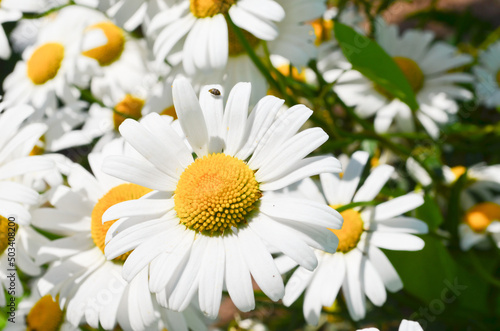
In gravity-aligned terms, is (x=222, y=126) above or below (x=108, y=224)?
above

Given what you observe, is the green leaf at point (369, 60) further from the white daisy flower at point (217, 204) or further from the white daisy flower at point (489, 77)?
the white daisy flower at point (489, 77)

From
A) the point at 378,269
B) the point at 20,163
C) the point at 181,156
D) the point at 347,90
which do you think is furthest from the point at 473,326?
the point at 20,163

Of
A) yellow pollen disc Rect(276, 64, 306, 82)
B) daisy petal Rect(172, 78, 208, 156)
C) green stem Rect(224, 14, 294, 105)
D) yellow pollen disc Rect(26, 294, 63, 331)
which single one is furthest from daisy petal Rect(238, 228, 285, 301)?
yellow pollen disc Rect(276, 64, 306, 82)

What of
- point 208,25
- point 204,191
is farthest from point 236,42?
point 204,191

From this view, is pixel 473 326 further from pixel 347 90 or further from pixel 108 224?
pixel 108 224

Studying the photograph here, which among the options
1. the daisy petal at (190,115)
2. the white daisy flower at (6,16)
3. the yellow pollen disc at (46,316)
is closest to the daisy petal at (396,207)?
the daisy petal at (190,115)

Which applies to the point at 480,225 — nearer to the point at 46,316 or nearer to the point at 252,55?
the point at 252,55

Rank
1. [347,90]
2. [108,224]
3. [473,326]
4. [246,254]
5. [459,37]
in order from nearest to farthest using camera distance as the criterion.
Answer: [246,254]
[108,224]
[473,326]
[347,90]
[459,37]
